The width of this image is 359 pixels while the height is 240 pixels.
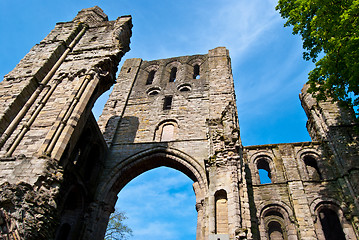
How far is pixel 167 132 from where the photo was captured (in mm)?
12734

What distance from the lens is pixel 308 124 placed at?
1480 cm

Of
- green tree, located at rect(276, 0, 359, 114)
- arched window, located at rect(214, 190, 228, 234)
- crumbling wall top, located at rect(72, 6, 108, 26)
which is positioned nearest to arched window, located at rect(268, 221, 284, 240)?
arched window, located at rect(214, 190, 228, 234)

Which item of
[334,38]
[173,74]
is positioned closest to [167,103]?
[173,74]

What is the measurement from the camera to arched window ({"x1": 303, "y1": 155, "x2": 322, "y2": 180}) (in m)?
12.0

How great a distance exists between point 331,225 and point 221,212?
19.7 ft

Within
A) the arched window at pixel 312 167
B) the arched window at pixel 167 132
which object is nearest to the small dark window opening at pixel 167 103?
the arched window at pixel 167 132

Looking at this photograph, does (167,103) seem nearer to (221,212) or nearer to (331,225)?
(221,212)

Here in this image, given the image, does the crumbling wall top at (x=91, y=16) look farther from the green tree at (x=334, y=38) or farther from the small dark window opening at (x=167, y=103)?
the green tree at (x=334, y=38)

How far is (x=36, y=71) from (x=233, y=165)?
22.7 ft

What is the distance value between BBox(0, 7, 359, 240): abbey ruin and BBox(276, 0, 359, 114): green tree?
319 cm

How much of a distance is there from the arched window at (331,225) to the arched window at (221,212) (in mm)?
4724

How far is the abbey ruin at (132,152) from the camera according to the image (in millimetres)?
6477

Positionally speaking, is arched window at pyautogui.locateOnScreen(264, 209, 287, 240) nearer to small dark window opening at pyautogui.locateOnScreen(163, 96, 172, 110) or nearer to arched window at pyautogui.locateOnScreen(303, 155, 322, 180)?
arched window at pyautogui.locateOnScreen(303, 155, 322, 180)

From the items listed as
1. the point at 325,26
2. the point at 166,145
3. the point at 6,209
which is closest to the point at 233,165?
the point at 166,145
